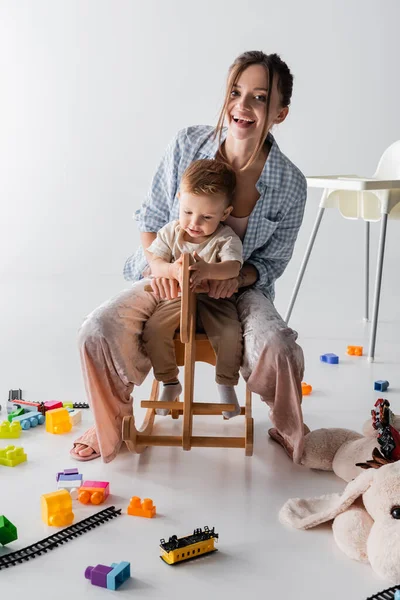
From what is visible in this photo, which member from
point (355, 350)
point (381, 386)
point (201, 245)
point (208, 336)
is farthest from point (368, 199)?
point (208, 336)

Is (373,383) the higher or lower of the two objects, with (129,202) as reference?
lower

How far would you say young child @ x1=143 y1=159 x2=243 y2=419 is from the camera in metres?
1.92

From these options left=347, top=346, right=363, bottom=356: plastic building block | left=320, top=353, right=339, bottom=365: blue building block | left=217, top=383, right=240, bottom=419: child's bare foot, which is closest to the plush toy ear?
left=217, top=383, right=240, bottom=419: child's bare foot

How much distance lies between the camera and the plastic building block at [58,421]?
7.16ft

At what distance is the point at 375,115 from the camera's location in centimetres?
428

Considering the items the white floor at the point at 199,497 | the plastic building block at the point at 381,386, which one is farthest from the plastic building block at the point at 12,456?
the plastic building block at the point at 381,386

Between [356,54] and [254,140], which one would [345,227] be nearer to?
[356,54]

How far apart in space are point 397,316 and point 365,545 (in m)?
2.10

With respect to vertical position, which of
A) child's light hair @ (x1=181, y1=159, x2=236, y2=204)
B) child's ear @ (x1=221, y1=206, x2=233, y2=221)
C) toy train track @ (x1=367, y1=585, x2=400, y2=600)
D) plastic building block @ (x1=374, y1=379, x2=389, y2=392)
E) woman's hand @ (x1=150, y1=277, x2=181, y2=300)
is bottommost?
toy train track @ (x1=367, y1=585, x2=400, y2=600)

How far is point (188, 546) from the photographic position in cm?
154

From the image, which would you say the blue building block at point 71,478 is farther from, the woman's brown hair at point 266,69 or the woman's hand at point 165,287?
the woman's brown hair at point 266,69

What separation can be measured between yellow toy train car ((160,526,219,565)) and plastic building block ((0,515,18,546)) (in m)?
0.29

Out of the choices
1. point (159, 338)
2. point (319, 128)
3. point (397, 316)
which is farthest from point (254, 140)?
point (319, 128)

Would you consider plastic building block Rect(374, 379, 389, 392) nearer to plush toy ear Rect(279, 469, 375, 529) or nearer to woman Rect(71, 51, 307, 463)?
woman Rect(71, 51, 307, 463)
